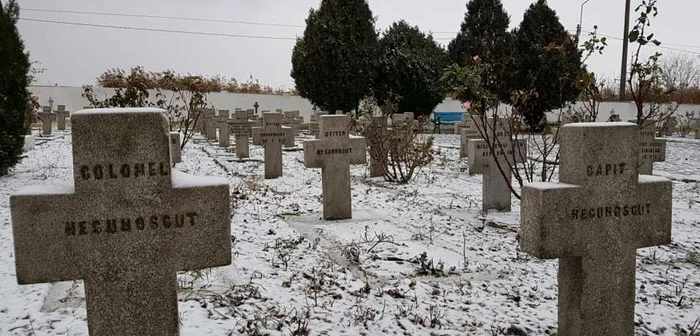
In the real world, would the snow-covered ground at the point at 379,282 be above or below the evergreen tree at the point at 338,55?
below

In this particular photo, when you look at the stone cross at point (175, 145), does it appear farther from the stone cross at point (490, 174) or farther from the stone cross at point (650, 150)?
the stone cross at point (650, 150)

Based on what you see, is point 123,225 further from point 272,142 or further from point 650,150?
point 650,150

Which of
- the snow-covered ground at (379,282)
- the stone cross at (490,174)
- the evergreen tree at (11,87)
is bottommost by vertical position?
the snow-covered ground at (379,282)

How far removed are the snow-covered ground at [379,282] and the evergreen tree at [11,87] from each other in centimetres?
314

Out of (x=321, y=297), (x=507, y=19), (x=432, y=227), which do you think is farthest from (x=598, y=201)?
(x=507, y=19)

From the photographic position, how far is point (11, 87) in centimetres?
1003

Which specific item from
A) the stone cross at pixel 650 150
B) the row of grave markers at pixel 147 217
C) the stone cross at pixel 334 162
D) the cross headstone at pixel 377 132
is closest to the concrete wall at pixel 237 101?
the stone cross at pixel 650 150

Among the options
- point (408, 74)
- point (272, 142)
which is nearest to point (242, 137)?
point (272, 142)

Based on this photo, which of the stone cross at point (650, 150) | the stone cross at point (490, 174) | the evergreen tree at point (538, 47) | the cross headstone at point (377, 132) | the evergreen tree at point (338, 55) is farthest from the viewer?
the evergreen tree at point (338, 55)

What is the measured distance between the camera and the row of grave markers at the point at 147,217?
2.31m

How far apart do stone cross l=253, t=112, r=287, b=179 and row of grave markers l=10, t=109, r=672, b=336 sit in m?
8.30

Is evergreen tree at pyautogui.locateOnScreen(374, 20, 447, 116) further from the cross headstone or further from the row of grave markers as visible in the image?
the row of grave markers

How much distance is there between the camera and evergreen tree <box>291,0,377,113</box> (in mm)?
26922

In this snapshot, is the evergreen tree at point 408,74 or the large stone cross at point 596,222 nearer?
→ the large stone cross at point 596,222
